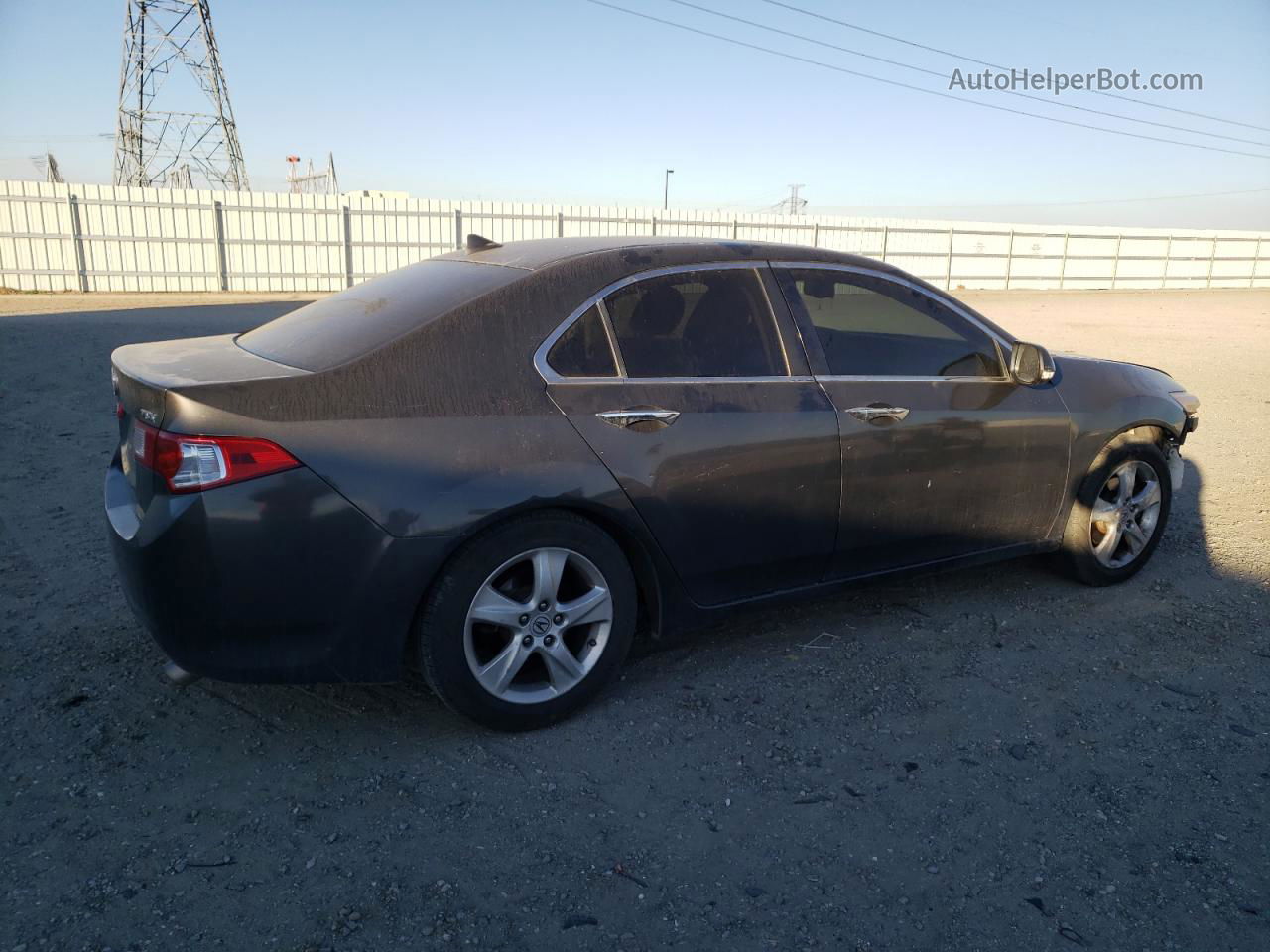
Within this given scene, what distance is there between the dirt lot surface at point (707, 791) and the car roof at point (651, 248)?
158cm

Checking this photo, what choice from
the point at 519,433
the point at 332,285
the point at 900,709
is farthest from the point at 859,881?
the point at 332,285

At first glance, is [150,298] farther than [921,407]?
Yes

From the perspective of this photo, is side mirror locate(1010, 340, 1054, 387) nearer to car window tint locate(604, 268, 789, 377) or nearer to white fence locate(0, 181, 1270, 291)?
car window tint locate(604, 268, 789, 377)

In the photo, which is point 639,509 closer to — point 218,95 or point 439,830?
point 439,830

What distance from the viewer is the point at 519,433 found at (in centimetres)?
305

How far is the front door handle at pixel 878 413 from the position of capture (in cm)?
371

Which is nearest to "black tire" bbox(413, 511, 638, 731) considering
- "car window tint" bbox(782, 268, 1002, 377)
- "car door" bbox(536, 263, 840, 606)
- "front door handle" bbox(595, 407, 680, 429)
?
"car door" bbox(536, 263, 840, 606)

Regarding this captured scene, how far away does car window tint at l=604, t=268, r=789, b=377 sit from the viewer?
3.40 m

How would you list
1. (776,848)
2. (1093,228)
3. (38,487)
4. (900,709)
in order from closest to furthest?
(776,848)
(900,709)
(38,487)
(1093,228)

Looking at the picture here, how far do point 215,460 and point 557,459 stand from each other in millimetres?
1008

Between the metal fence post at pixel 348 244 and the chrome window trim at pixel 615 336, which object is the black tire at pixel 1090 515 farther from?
the metal fence post at pixel 348 244

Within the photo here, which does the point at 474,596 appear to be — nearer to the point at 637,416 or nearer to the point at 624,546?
the point at 624,546

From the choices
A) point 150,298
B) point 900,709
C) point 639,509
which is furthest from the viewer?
point 150,298

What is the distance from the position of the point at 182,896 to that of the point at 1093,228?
121 feet
